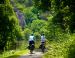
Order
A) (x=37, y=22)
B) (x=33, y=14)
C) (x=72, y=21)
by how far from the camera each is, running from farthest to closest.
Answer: (x=33, y=14)
(x=37, y=22)
(x=72, y=21)

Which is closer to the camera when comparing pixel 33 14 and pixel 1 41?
pixel 1 41

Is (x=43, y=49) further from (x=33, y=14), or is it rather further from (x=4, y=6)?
(x=33, y=14)

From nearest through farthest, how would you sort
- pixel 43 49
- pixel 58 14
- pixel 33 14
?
1. pixel 58 14
2. pixel 43 49
3. pixel 33 14

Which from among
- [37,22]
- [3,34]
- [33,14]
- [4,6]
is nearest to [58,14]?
[4,6]

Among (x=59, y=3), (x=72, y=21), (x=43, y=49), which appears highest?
(x=59, y=3)

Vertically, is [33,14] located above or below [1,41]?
above

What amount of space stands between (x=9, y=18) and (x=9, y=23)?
0.57 meters

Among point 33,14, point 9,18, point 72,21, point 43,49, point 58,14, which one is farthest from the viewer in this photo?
point 33,14

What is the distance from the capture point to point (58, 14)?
19609 millimetres

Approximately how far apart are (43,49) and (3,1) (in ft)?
21.8

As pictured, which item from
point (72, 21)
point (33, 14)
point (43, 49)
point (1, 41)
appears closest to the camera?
point (72, 21)

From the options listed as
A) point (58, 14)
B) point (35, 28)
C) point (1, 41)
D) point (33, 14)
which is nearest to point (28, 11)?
point (33, 14)

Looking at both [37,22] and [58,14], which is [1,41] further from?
[37,22]

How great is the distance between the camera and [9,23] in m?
33.0
